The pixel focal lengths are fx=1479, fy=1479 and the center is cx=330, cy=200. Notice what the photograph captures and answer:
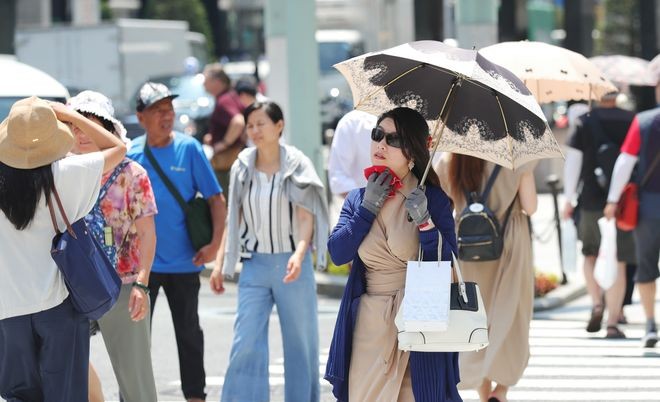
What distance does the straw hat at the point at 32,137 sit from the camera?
6.05 metres

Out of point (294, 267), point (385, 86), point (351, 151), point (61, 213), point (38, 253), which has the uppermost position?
point (385, 86)

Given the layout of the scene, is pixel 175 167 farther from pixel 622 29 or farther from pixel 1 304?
pixel 622 29

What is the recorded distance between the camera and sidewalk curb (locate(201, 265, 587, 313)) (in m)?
13.2

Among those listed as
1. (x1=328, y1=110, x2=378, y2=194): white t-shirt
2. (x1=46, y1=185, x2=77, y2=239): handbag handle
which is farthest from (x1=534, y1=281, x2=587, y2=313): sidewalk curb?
(x1=46, y1=185, x2=77, y2=239): handbag handle

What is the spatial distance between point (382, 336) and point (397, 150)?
30.9 inches

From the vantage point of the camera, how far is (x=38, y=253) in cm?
611

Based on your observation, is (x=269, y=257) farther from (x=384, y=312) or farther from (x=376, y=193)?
(x=376, y=193)

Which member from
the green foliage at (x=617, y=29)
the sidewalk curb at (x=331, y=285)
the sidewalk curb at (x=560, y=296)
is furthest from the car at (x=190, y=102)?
the green foliage at (x=617, y=29)

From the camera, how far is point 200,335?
8.52 metres

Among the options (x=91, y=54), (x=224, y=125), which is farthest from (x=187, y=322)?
(x=91, y=54)

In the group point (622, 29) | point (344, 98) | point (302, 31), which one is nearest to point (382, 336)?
point (302, 31)

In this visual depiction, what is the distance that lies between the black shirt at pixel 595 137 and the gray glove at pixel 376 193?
5729mm

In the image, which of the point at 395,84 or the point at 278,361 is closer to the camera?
the point at 395,84

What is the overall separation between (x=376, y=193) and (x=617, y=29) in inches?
2188
